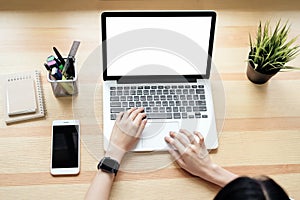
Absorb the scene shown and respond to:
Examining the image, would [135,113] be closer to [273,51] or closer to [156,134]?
[156,134]

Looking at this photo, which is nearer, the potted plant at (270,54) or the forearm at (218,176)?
the forearm at (218,176)

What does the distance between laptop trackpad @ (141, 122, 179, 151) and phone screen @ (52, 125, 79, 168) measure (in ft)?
0.55

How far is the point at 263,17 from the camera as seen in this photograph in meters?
1.24

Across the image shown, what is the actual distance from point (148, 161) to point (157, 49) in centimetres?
30

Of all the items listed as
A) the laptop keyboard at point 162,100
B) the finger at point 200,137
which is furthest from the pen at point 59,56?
the finger at point 200,137

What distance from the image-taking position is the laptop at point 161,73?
979 millimetres

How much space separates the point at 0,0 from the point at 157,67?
0.54 m

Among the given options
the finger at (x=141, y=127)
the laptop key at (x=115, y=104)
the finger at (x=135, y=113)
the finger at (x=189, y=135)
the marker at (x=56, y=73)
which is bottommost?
the finger at (x=189, y=135)

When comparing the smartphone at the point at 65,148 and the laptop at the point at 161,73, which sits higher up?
the laptop at the point at 161,73

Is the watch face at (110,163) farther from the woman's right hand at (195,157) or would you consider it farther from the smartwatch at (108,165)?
the woman's right hand at (195,157)

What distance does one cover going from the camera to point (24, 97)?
1.02 metres

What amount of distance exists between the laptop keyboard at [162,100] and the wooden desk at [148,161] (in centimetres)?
6

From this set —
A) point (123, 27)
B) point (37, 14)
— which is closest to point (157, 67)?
point (123, 27)

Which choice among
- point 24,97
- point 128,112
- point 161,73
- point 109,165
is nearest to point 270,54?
point 161,73
